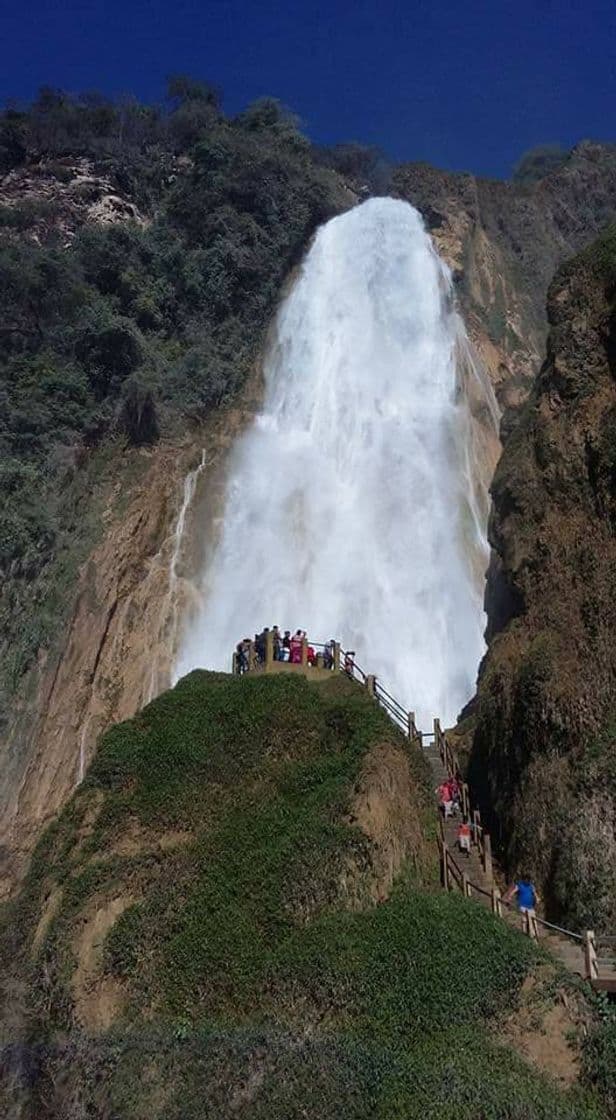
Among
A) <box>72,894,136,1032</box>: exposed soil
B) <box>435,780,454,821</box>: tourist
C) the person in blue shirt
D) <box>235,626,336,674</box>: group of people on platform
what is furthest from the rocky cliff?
the person in blue shirt

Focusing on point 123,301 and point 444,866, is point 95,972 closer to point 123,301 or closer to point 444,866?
point 444,866

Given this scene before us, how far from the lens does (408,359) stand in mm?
35906

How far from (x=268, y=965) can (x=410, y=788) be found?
3858 millimetres

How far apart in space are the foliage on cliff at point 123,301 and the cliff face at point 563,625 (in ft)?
52.5

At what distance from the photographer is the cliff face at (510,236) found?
4162cm

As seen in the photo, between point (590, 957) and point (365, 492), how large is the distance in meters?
21.0

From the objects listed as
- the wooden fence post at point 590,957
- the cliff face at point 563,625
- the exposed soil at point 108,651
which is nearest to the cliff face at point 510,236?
the exposed soil at point 108,651

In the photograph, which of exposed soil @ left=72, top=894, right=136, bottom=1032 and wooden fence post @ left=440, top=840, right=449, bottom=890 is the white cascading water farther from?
exposed soil @ left=72, top=894, right=136, bottom=1032

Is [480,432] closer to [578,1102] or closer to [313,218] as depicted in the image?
[313,218]

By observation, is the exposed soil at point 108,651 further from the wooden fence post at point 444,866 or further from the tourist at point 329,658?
the wooden fence post at point 444,866

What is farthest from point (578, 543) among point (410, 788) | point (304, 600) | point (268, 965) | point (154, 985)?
point (304, 600)

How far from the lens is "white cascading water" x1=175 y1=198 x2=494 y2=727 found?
28328mm

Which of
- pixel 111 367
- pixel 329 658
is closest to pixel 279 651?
pixel 329 658

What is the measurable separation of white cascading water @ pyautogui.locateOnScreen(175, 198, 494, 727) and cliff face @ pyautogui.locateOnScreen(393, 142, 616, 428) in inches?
132
